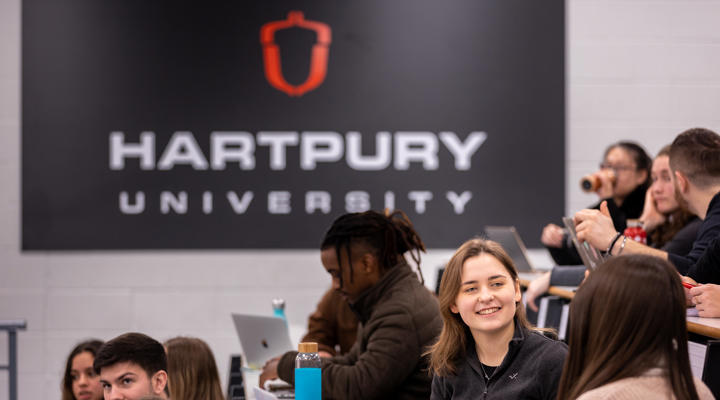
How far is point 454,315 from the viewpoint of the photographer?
6.65 ft

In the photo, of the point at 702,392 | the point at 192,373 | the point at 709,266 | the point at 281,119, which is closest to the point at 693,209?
the point at 709,266

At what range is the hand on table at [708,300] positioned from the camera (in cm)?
215

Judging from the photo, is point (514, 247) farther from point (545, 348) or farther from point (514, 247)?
point (545, 348)

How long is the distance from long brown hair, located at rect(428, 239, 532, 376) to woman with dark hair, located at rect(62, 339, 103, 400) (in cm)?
144

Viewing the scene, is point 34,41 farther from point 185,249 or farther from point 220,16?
point 185,249

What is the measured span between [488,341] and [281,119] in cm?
302

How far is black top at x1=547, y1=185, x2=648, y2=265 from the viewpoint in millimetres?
3096

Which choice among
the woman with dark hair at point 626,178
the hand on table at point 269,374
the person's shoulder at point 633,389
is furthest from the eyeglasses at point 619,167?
the person's shoulder at point 633,389

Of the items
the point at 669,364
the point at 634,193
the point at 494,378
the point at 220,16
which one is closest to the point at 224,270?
the point at 220,16

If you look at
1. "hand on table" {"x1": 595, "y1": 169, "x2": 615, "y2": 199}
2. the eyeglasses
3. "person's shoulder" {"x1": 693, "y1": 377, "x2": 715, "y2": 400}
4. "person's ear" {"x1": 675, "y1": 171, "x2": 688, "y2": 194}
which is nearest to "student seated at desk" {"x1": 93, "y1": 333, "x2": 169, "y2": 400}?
"person's shoulder" {"x1": 693, "y1": 377, "x2": 715, "y2": 400}

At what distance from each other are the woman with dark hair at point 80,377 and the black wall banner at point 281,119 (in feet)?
5.86

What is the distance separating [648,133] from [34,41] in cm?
345

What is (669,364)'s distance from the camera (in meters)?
1.37

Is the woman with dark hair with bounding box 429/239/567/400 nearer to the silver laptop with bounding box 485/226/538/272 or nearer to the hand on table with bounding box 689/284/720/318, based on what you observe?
the hand on table with bounding box 689/284/720/318
